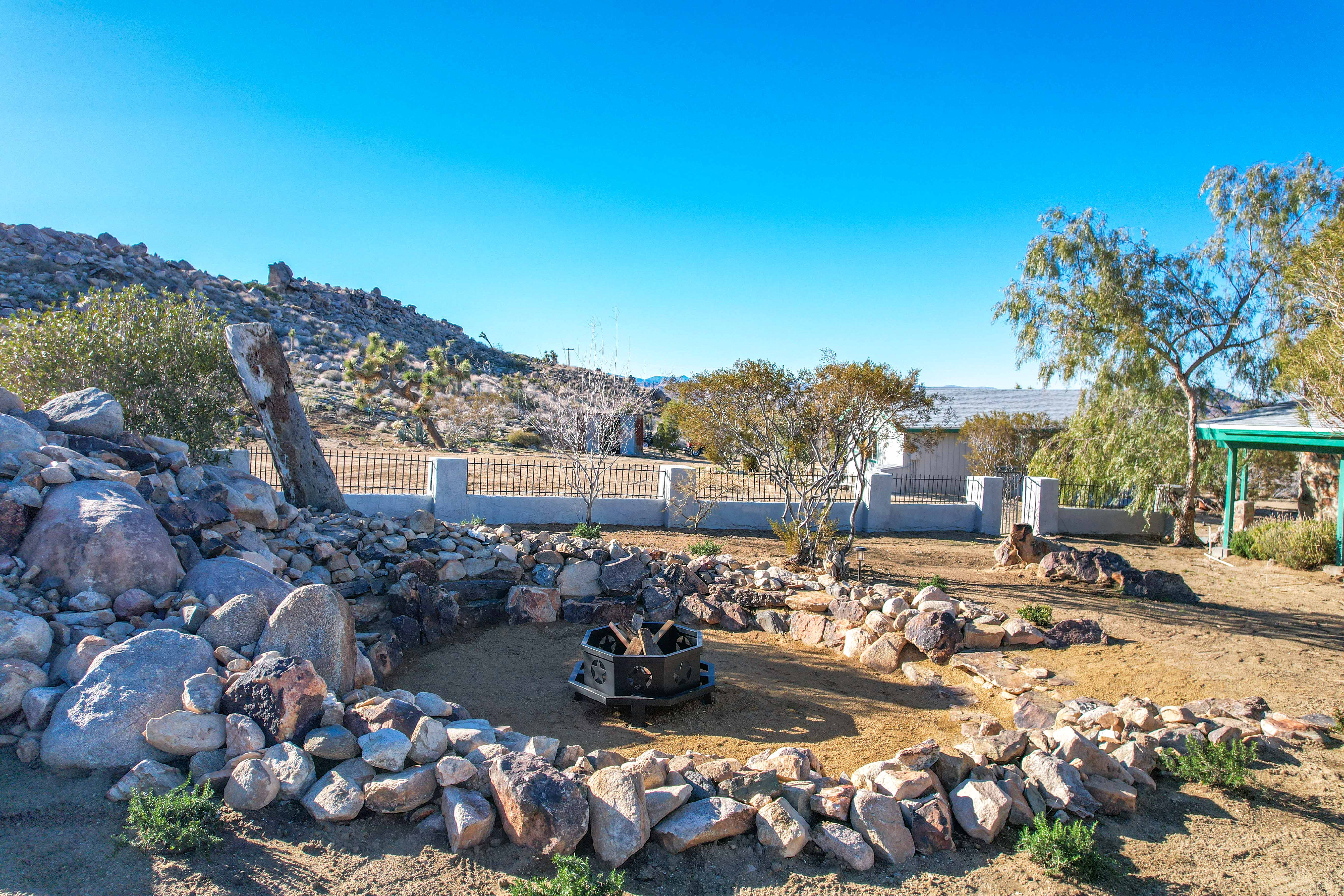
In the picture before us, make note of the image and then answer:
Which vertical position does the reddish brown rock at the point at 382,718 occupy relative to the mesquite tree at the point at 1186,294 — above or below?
below

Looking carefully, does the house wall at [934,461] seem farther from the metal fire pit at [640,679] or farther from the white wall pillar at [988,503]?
the metal fire pit at [640,679]

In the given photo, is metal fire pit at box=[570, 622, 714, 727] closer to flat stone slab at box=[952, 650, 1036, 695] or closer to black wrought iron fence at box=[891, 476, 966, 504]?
flat stone slab at box=[952, 650, 1036, 695]

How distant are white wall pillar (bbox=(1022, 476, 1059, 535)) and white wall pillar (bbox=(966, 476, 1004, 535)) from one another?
817 millimetres

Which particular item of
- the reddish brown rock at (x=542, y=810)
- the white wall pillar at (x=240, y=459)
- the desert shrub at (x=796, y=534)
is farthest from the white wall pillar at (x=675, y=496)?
the reddish brown rock at (x=542, y=810)

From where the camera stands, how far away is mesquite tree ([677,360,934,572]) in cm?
1092

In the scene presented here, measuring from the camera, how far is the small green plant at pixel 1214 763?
14.0 feet

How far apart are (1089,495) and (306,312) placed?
57.0 meters

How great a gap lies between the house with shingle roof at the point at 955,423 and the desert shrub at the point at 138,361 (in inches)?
848

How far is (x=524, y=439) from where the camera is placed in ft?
110

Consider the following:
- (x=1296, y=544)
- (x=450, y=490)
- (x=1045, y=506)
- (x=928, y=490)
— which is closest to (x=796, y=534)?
(x=450, y=490)

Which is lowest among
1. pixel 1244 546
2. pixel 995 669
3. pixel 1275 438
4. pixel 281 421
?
pixel 995 669

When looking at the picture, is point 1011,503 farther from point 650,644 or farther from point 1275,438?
point 650,644

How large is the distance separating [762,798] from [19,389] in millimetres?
10940

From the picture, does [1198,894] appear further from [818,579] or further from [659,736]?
[818,579]
